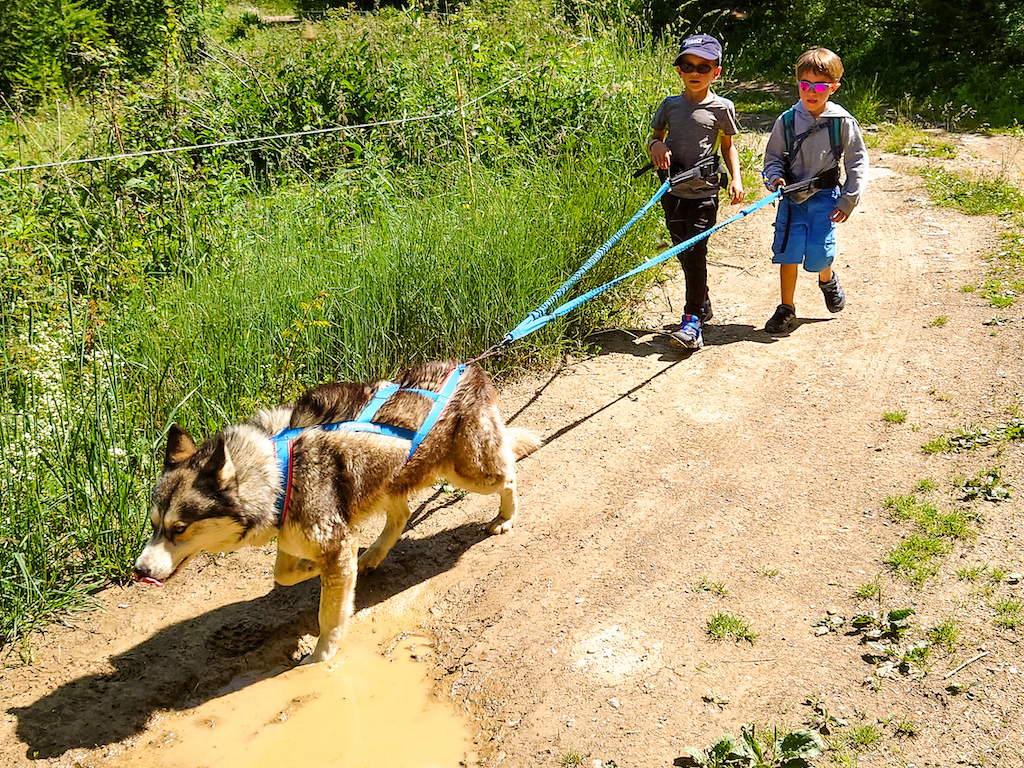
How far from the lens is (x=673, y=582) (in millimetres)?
4102

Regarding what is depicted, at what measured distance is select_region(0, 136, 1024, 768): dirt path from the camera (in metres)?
3.33

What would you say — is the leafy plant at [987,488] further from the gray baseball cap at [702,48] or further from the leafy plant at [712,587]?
the gray baseball cap at [702,48]

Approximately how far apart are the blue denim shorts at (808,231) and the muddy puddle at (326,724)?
13.6 feet

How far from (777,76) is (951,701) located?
50.8 feet

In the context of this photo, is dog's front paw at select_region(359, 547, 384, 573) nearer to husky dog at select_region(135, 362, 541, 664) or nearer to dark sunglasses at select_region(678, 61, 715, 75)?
husky dog at select_region(135, 362, 541, 664)

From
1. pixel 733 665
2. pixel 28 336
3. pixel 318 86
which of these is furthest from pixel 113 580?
pixel 318 86

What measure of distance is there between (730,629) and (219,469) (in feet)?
7.33

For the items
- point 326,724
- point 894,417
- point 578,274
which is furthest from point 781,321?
point 326,724

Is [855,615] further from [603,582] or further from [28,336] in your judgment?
[28,336]

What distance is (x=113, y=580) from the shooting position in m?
4.40

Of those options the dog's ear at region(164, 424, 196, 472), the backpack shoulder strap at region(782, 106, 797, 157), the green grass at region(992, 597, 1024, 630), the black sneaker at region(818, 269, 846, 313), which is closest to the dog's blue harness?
the dog's ear at region(164, 424, 196, 472)

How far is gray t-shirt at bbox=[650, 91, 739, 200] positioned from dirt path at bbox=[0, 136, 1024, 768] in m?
1.18

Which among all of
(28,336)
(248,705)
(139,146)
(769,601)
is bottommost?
(248,705)

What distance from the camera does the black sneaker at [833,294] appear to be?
667cm
